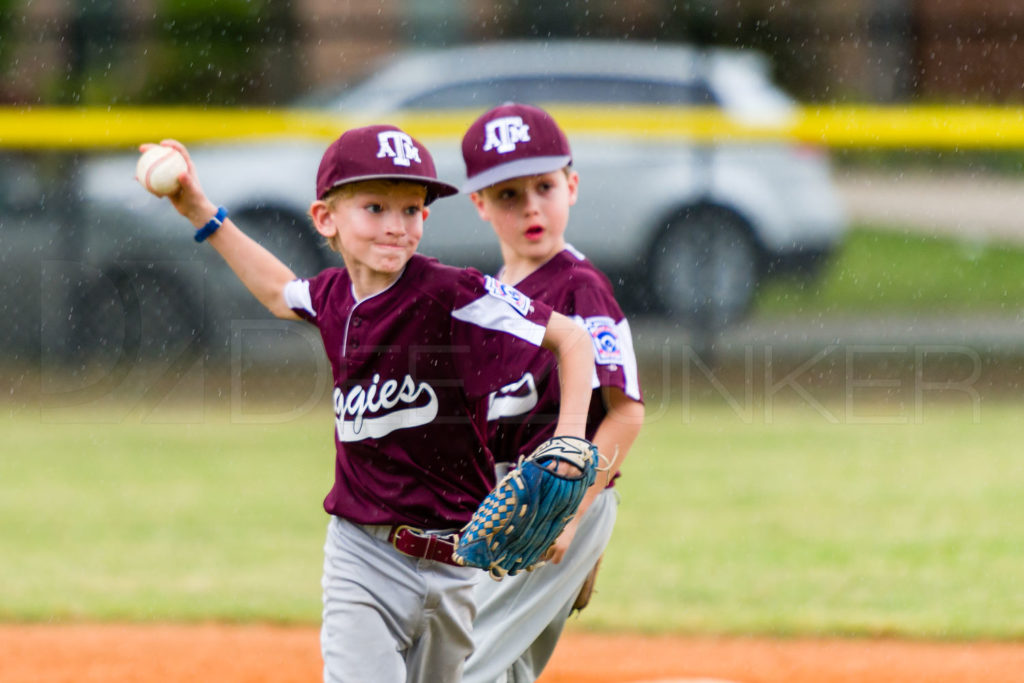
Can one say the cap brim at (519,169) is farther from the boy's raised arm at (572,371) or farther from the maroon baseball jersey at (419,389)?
the boy's raised arm at (572,371)

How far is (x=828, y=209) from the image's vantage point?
897 cm

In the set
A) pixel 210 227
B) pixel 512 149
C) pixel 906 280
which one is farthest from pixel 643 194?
pixel 210 227

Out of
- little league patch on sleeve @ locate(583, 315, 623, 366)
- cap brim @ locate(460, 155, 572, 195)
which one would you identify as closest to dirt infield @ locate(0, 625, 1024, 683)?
little league patch on sleeve @ locate(583, 315, 623, 366)

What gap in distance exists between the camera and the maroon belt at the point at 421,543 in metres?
2.44

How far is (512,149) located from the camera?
2836 mm

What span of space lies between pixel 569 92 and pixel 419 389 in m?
7.21

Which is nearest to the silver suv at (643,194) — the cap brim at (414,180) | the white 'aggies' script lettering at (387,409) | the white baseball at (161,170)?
the white baseball at (161,170)

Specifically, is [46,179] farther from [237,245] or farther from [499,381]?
[499,381]

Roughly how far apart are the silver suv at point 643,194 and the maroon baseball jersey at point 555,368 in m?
5.33

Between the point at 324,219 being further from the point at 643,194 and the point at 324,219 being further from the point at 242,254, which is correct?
the point at 643,194

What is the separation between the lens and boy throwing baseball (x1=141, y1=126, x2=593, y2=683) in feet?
7.90

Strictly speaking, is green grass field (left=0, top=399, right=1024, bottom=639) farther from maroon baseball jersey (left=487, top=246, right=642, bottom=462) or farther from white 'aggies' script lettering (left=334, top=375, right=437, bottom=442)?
white 'aggies' script lettering (left=334, top=375, right=437, bottom=442)

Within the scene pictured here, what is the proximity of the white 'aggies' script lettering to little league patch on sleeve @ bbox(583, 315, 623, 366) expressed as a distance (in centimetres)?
38

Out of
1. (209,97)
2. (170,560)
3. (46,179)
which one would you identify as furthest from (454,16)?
(170,560)
